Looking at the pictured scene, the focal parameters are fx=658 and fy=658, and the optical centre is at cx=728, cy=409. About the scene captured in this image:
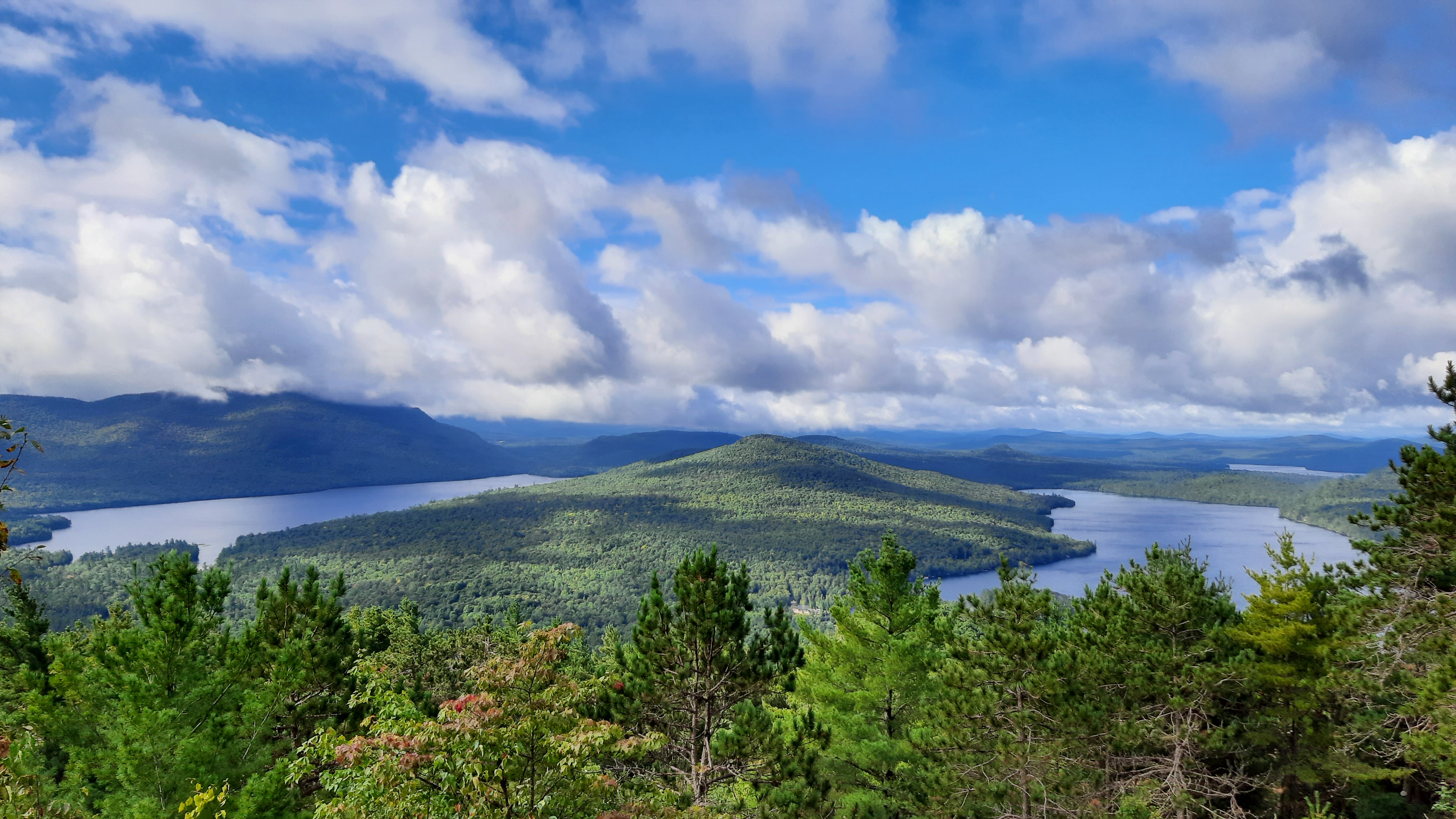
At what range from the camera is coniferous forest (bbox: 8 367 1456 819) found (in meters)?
8.09

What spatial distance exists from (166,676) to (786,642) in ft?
35.4

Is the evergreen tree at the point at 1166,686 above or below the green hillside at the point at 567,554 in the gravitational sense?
above

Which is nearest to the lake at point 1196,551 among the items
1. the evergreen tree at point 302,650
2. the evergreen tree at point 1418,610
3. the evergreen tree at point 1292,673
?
the evergreen tree at point 1292,673

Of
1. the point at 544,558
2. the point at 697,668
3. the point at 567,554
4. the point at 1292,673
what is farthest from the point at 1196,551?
the point at 697,668

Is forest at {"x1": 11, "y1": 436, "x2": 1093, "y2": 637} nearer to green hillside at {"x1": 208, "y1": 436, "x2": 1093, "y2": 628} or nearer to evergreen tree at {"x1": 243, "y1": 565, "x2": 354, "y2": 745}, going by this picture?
green hillside at {"x1": 208, "y1": 436, "x2": 1093, "y2": 628}

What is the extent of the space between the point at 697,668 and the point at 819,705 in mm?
6504

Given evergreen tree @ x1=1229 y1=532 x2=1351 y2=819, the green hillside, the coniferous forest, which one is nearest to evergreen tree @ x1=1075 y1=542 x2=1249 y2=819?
the coniferous forest

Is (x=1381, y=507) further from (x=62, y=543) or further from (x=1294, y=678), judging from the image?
(x=62, y=543)

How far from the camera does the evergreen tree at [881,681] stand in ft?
52.2

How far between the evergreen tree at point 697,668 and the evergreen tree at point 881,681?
4427 millimetres

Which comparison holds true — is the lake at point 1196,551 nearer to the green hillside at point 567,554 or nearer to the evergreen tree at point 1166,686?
the green hillside at point 567,554

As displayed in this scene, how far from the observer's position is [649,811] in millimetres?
8766

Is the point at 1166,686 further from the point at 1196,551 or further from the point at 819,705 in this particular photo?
the point at 1196,551

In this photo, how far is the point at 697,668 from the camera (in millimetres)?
12367
